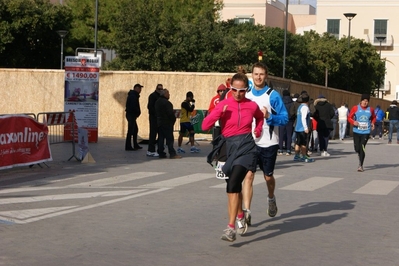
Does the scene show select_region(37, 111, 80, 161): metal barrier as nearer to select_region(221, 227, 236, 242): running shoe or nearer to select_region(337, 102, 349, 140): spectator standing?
select_region(221, 227, 236, 242): running shoe

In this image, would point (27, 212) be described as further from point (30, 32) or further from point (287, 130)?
point (30, 32)

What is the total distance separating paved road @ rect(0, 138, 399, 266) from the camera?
834cm

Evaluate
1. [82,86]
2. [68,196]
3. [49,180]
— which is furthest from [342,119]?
[68,196]

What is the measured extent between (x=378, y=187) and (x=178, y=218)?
20.2 feet

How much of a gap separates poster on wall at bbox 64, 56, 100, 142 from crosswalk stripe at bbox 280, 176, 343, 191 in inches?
381

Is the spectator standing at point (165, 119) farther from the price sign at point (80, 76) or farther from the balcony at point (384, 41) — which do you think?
the balcony at point (384, 41)

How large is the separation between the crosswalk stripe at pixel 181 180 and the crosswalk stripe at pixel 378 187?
305cm

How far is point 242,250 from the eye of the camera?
8.63 m

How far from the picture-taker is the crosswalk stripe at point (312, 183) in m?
14.8

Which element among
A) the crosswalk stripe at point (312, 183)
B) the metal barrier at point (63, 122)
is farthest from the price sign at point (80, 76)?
the crosswalk stripe at point (312, 183)

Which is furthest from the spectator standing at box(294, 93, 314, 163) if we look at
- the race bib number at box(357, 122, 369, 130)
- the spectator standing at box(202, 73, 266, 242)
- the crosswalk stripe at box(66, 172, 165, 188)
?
the spectator standing at box(202, 73, 266, 242)

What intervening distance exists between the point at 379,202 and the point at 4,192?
6016mm

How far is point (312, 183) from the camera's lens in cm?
1582

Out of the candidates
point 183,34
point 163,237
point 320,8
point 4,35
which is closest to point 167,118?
point 163,237
